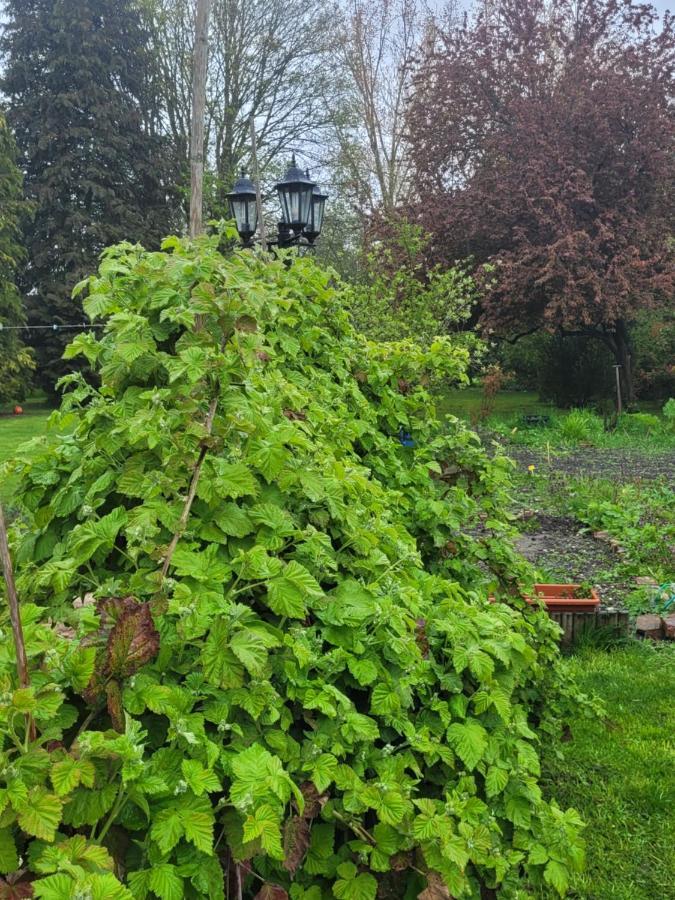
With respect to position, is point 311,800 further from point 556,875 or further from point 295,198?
point 295,198

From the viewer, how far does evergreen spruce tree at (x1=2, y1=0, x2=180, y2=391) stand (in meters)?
20.2

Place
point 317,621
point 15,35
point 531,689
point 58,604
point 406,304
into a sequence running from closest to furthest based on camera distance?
point 58,604
point 317,621
point 531,689
point 406,304
point 15,35

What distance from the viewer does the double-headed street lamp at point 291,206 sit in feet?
20.4

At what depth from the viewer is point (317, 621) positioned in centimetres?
145

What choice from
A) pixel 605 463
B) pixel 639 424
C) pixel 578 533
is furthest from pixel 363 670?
pixel 639 424

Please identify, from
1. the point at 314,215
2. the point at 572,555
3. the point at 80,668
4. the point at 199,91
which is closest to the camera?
the point at 80,668

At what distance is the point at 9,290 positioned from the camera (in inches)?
713

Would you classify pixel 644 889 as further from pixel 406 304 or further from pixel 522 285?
pixel 522 285

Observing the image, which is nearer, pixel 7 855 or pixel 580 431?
pixel 7 855

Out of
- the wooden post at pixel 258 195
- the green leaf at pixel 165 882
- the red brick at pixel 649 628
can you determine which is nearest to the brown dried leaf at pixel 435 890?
the green leaf at pixel 165 882

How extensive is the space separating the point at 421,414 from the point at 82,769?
7.82 ft

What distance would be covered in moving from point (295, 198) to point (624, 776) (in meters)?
5.18

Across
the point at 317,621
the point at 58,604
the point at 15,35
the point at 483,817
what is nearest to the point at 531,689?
the point at 483,817

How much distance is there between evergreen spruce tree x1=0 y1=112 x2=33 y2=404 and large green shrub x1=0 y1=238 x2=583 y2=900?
1801 centimetres
